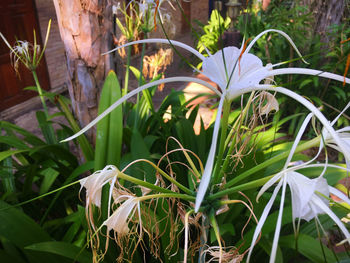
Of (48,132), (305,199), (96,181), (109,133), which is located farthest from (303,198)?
(48,132)

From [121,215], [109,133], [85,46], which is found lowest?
[109,133]

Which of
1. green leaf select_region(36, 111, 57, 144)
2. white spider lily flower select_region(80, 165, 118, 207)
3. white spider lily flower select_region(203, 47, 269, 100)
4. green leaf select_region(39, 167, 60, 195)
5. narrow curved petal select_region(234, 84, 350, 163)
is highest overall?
white spider lily flower select_region(203, 47, 269, 100)

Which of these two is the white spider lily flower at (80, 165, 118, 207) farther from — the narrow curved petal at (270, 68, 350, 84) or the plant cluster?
the narrow curved petal at (270, 68, 350, 84)

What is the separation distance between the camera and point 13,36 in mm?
2674

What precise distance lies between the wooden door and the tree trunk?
2004 millimetres

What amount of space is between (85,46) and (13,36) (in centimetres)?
213

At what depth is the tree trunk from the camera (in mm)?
994

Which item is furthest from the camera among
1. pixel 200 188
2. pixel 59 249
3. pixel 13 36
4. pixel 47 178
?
pixel 13 36

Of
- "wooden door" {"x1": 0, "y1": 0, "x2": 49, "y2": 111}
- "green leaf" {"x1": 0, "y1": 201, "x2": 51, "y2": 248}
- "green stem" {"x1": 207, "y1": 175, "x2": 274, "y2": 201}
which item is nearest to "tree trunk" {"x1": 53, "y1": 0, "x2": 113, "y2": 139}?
"green leaf" {"x1": 0, "y1": 201, "x2": 51, "y2": 248}

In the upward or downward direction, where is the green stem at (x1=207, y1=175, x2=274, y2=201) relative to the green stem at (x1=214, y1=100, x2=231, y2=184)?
downward

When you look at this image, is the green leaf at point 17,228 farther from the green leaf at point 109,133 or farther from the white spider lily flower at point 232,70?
the white spider lily flower at point 232,70

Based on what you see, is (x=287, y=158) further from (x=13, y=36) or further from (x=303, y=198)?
(x=13, y=36)

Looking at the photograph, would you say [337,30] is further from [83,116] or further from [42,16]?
[42,16]

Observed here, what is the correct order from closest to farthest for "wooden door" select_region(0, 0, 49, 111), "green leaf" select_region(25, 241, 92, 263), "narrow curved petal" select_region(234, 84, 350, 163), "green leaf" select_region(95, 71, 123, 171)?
1. "narrow curved petal" select_region(234, 84, 350, 163)
2. "green leaf" select_region(25, 241, 92, 263)
3. "green leaf" select_region(95, 71, 123, 171)
4. "wooden door" select_region(0, 0, 49, 111)
